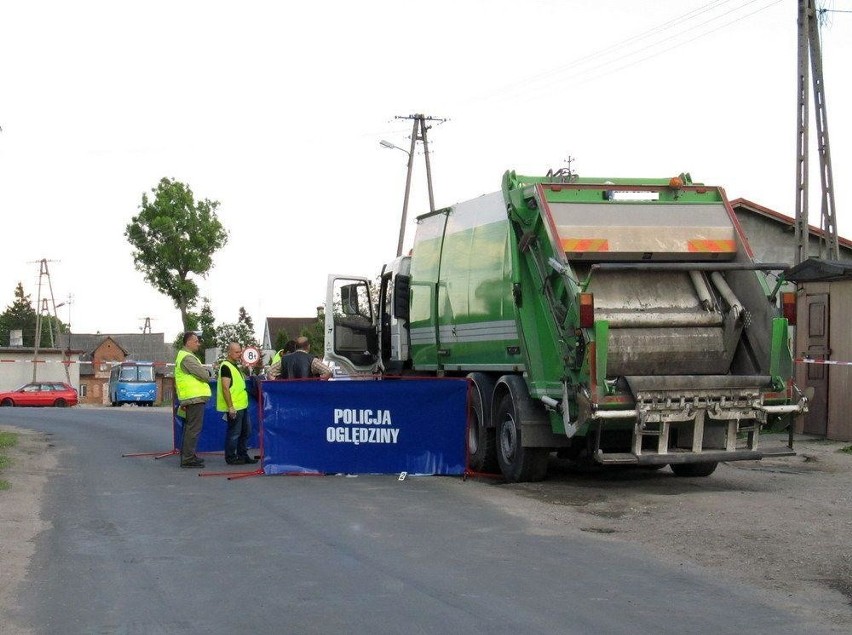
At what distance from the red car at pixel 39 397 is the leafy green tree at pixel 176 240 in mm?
8983

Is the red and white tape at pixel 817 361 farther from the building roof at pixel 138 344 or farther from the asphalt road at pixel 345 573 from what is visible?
the building roof at pixel 138 344

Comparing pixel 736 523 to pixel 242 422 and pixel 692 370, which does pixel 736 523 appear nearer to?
pixel 692 370

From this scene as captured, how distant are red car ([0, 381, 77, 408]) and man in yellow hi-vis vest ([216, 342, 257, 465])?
4340cm

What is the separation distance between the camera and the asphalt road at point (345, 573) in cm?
634

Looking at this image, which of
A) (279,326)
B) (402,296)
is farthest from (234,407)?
(279,326)

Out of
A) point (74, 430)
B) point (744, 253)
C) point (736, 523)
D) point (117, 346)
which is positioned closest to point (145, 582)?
point (736, 523)

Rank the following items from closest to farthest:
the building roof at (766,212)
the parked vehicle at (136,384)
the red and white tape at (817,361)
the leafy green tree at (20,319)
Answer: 1. the red and white tape at (817,361)
2. the building roof at (766,212)
3. the parked vehicle at (136,384)
4. the leafy green tree at (20,319)

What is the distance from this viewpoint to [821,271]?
17672 mm

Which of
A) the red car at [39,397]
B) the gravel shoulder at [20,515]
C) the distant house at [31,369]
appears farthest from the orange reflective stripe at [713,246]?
the distant house at [31,369]

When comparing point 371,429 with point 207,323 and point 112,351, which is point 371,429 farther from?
point 112,351

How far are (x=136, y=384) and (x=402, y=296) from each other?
42.5 metres

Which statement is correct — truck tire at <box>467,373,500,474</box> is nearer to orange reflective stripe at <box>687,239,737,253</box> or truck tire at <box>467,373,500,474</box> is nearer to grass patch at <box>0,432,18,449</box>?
orange reflective stripe at <box>687,239,737,253</box>

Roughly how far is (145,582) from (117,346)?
400ft

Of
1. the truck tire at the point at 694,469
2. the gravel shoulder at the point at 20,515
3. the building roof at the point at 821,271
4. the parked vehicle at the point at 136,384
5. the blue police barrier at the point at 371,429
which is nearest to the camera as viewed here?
the gravel shoulder at the point at 20,515
